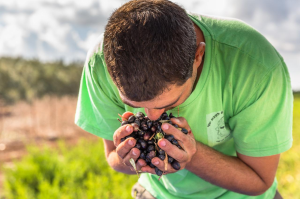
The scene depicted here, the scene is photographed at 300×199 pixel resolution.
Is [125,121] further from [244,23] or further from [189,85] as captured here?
[244,23]

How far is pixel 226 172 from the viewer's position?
172 cm

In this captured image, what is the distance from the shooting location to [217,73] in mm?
Result: 1531

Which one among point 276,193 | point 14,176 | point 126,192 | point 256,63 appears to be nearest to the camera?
point 256,63

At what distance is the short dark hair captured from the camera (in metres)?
1.17

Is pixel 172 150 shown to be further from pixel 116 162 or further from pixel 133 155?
pixel 116 162

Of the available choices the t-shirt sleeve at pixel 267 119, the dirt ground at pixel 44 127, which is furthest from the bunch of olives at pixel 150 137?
the dirt ground at pixel 44 127

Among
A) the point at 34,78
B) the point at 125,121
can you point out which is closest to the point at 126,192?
the point at 125,121

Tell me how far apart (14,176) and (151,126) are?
10.1ft

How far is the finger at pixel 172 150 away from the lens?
1344 mm

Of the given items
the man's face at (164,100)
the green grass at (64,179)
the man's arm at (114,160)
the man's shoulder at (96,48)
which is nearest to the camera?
the man's face at (164,100)

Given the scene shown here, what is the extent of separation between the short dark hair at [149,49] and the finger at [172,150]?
235 millimetres

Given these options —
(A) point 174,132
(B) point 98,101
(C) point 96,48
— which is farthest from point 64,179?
(A) point 174,132

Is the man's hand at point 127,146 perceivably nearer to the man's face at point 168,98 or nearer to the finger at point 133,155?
the finger at point 133,155

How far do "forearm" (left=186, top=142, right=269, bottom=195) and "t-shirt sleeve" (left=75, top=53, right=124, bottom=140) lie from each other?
56 centimetres
